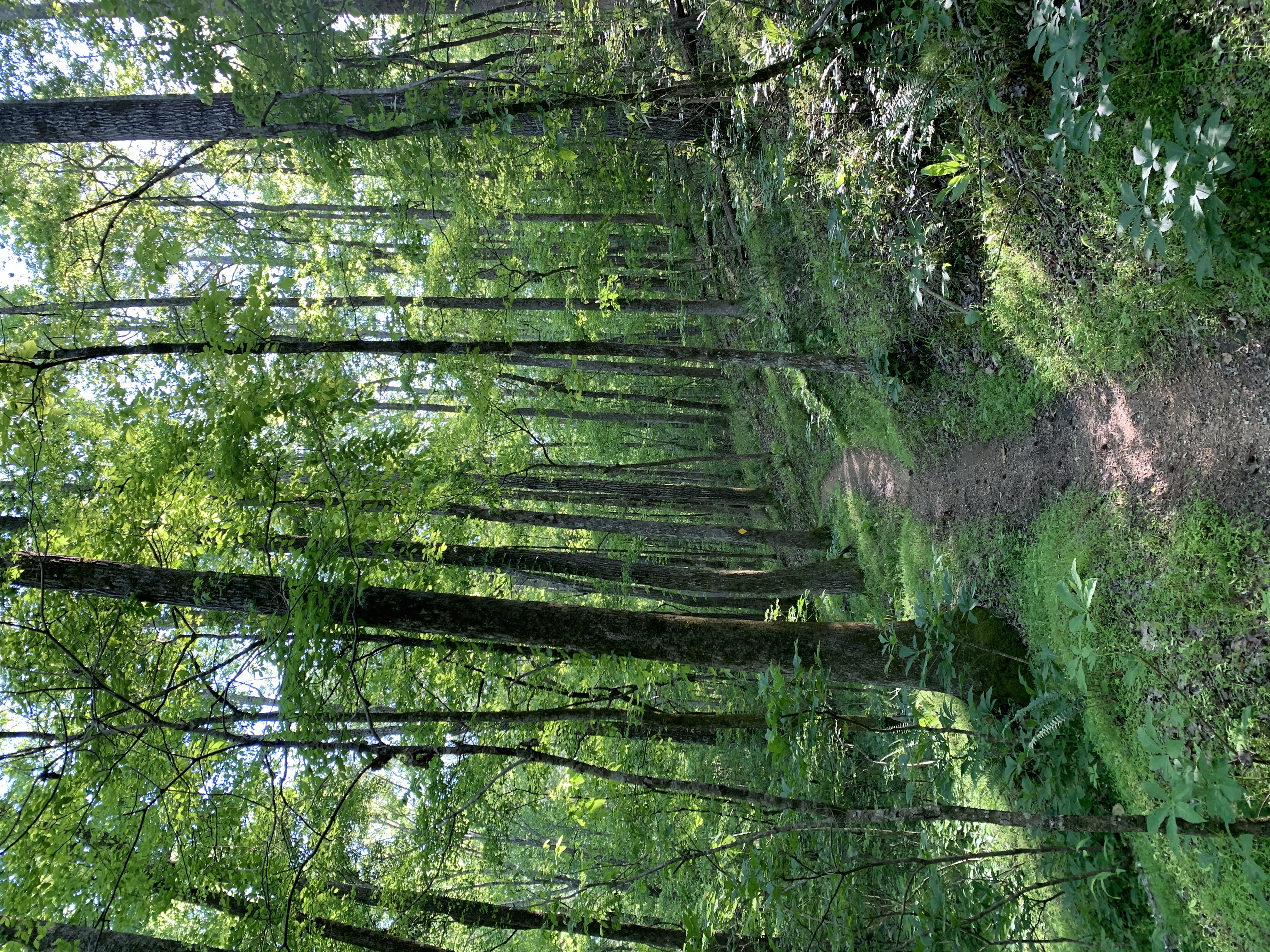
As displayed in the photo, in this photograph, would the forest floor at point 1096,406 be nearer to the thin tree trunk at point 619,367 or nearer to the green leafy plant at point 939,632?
the green leafy plant at point 939,632

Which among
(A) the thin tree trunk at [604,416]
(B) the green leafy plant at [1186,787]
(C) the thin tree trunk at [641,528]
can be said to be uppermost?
(A) the thin tree trunk at [604,416]

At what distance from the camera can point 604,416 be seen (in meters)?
12.9

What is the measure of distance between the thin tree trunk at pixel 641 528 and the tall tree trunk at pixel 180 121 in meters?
3.40

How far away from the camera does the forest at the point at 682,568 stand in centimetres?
348

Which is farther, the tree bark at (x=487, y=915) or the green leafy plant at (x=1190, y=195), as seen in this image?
the tree bark at (x=487, y=915)

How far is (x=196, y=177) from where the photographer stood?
1337cm

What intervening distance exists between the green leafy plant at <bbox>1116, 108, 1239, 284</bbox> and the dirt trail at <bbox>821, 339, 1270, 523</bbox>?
2.10 ft

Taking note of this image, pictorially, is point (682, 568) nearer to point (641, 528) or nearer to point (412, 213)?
point (641, 528)

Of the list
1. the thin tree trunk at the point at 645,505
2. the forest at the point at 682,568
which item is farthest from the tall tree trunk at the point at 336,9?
the thin tree trunk at the point at 645,505

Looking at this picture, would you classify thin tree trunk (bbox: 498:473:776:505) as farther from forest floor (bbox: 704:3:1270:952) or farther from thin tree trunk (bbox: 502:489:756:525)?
forest floor (bbox: 704:3:1270:952)

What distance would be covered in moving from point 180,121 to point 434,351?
9.37ft

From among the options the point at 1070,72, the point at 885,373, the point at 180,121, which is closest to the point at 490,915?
the point at 885,373

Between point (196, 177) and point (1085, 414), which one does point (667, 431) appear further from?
point (1085, 414)

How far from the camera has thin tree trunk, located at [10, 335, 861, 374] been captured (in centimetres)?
448
